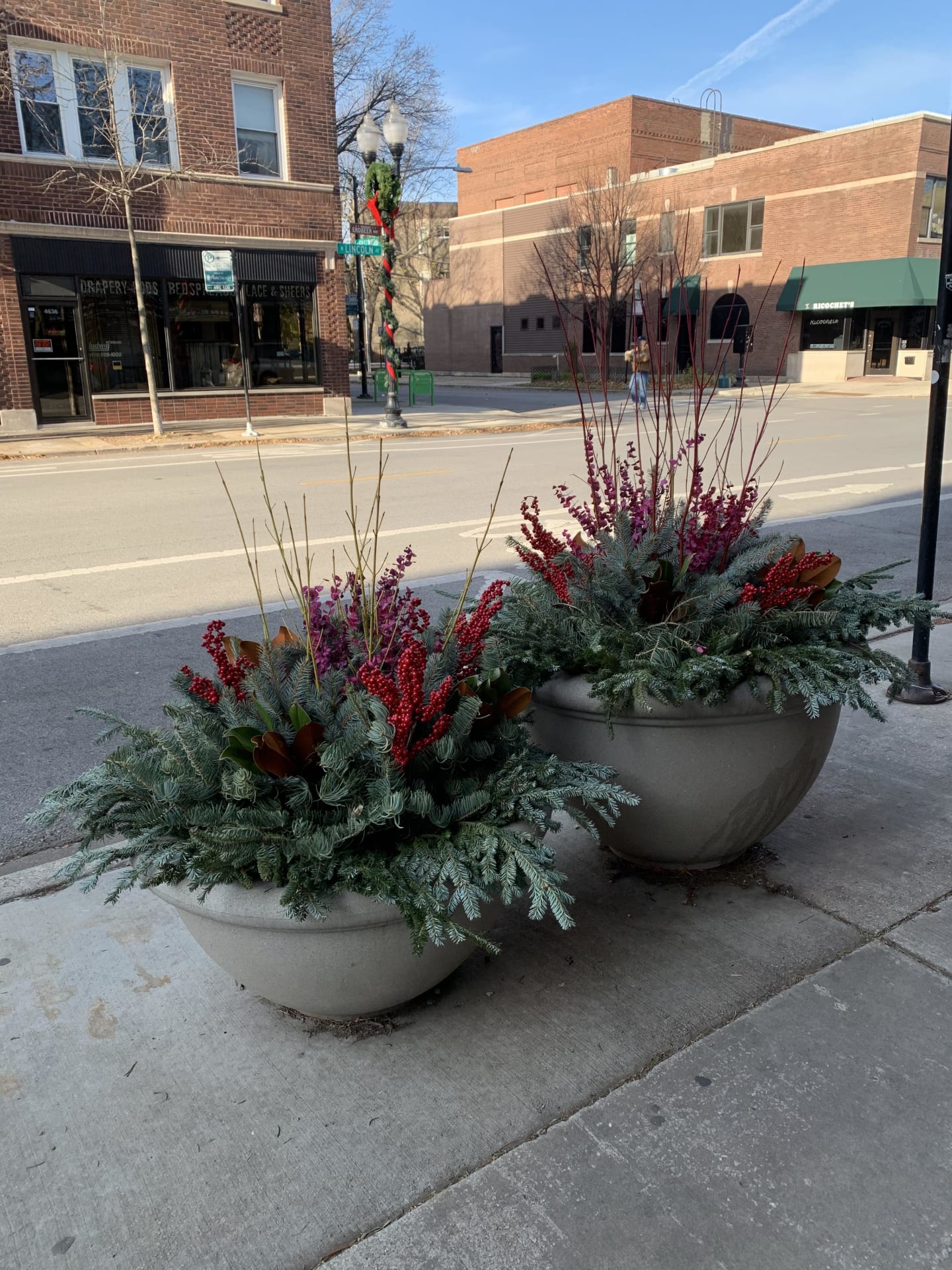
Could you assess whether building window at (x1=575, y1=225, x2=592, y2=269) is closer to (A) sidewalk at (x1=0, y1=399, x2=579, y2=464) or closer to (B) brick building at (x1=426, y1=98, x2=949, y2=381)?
(B) brick building at (x1=426, y1=98, x2=949, y2=381)

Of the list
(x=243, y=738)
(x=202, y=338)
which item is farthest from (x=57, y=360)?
(x=243, y=738)

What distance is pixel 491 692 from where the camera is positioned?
272cm

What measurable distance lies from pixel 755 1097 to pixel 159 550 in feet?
25.5

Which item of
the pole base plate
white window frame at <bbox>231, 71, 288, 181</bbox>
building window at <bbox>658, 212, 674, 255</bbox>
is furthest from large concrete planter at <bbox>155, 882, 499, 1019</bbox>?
building window at <bbox>658, 212, 674, 255</bbox>

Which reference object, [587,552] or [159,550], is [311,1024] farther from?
[159,550]

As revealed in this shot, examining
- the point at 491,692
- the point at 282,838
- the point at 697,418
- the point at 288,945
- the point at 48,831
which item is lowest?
the point at 48,831

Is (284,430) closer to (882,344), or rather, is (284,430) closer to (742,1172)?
(742,1172)

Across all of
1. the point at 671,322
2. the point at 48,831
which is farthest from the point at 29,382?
the point at 671,322

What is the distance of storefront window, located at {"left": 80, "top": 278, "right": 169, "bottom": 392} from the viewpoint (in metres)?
20.6

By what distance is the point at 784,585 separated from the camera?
3168 millimetres

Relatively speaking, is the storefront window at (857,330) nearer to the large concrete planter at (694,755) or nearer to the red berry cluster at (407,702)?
the large concrete planter at (694,755)

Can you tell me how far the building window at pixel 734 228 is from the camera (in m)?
41.6

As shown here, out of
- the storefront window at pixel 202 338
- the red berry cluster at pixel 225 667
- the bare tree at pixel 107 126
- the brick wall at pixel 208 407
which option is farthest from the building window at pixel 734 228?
the red berry cluster at pixel 225 667

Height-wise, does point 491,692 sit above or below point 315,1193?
above
